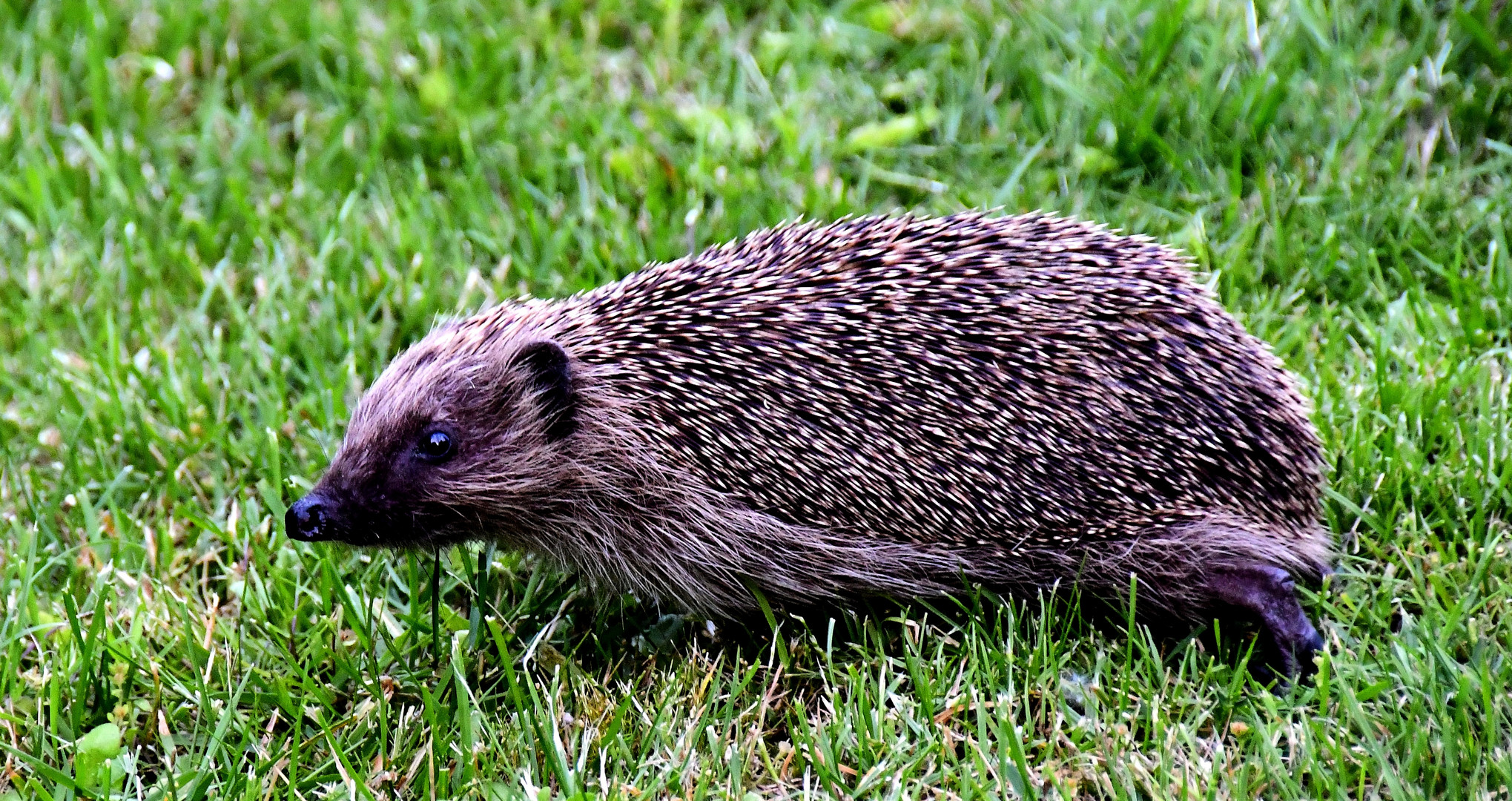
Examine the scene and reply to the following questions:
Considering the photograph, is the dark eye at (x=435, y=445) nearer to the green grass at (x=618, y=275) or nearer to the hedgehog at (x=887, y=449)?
the hedgehog at (x=887, y=449)

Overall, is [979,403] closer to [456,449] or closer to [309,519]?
[456,449]

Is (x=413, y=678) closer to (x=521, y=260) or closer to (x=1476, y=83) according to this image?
(x=521, y=260)

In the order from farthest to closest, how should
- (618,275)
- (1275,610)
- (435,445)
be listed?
(618,275) → (435,445) → (1275,610)

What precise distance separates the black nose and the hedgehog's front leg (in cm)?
255

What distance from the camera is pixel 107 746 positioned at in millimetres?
4270

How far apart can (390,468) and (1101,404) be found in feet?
6.80

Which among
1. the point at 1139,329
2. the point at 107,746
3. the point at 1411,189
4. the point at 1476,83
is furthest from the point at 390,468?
the point at 1476,83

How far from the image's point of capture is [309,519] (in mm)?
4465

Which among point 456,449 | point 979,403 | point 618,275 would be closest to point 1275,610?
point 979,403

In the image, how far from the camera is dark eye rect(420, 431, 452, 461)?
4578 millimetres

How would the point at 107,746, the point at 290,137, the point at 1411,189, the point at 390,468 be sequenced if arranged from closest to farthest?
the point at 107,746, the point at 390,468, the point at 1411,189, the point at 290,137

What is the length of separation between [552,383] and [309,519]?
0.79 meters

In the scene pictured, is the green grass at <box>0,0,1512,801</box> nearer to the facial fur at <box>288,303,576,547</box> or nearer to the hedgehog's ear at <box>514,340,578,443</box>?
the facial fur at <box>288,303,576,547</box>

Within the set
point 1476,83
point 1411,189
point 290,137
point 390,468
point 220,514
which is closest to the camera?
point 390,468
